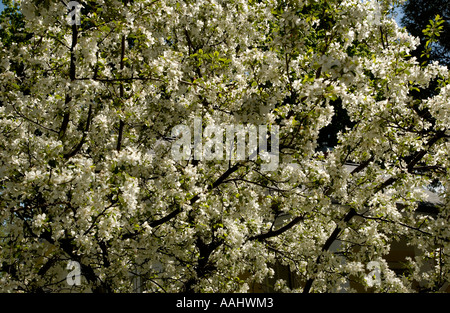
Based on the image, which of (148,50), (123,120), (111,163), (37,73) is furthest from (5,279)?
(148,50)

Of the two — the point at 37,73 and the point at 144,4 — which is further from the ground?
the point at 144,4

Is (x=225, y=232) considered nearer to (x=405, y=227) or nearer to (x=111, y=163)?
(x=111, y=163)

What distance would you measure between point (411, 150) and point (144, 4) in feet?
17.0

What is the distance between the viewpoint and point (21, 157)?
19.7 feet

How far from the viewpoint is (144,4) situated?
20.1 ft

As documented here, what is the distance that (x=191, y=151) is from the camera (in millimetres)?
6898

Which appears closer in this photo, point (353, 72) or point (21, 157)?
point (353, 72)

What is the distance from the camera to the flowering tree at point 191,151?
5230mm

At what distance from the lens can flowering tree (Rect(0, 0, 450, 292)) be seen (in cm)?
523
